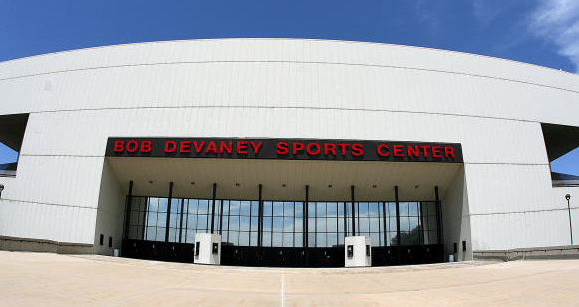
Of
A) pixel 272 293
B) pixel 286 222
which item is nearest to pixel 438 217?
pixel 286 222

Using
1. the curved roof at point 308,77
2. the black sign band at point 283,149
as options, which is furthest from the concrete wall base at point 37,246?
the curved roof at point 308,77

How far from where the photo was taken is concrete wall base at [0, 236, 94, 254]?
72.8 ft

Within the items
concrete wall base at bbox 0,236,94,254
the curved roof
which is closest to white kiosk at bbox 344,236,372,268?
the curved roof

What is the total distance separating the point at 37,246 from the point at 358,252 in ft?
70.4

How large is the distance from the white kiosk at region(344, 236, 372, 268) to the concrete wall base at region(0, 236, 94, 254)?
1980 cm

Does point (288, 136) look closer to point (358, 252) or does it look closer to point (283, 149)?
point (283, 149)

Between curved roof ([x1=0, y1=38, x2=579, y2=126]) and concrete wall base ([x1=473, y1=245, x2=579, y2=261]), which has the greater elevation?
curved roof ([x1=0, y1=38, x2=579, y2=126])

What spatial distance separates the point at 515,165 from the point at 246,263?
85.9 ft

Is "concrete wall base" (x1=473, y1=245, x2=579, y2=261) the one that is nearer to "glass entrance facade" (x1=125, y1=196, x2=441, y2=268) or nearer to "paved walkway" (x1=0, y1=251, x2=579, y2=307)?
"paved walkway" (x1=0, y1=251, x2=579, y2=307)

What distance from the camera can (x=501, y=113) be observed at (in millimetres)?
35688

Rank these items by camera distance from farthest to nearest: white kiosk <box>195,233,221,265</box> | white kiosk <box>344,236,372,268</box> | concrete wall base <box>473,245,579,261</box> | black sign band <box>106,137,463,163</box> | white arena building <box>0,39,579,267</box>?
white arena building <box>0,39,579,267</box>
black sign band <box>106,137,463,163</box>
white kiosk <box>195,233,221,265</box>
white kiosk <box>344,236,372,268</box>
concrete wall base <box>473,245,579,261</box>

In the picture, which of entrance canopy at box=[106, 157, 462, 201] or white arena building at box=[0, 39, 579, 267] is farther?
entrance canopy at box=[106, 157, 462, 201]

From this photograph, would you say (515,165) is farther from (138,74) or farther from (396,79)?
(138,74)

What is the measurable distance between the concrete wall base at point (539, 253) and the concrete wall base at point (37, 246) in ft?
94.0
